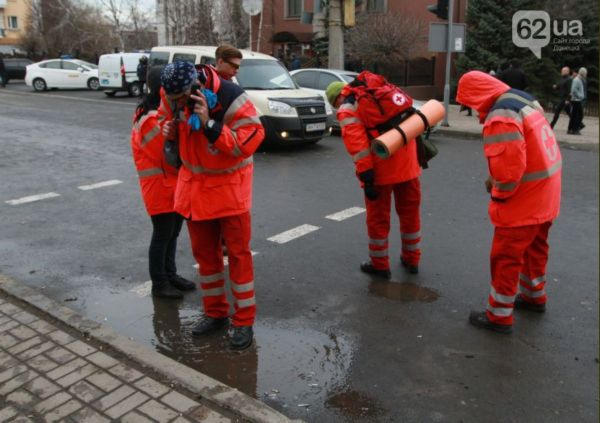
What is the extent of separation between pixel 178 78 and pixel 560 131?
Answer: 14010 millimetres

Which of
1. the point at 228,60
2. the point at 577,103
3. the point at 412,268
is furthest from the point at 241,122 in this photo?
the point at 577,103

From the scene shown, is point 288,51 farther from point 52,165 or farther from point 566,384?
point 566,384

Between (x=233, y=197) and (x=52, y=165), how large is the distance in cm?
771

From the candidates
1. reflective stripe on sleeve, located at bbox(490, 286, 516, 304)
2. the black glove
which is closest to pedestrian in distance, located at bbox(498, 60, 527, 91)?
the black glove

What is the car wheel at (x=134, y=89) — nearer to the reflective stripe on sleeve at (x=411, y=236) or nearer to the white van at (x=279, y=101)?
the white van at (x=279, y=101)

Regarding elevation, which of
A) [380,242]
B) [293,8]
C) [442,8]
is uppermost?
[293,8]

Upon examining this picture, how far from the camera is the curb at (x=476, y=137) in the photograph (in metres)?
12.7

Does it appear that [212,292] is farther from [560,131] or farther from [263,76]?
[560,131]

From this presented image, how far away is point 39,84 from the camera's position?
2886 cm

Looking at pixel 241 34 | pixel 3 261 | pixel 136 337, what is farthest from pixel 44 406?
pixel 241 34

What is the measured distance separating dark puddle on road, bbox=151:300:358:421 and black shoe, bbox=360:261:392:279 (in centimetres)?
113

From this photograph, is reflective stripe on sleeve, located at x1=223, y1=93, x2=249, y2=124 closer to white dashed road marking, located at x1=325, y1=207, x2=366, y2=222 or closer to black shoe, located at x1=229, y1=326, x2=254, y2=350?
black shoe, located at x1=229, y1=326, x2=254, y2=350

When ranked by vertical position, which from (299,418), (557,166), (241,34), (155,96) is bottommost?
(299,418)

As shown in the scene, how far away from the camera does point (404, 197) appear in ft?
17.0
